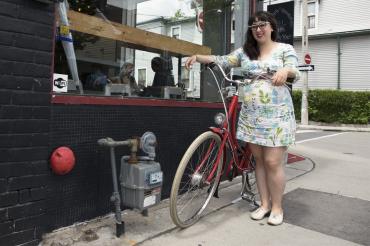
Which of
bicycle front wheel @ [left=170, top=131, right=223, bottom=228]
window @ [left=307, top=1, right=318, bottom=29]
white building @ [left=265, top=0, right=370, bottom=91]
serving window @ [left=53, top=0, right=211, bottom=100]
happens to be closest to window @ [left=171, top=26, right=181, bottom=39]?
serving window @ [left=53, top=0, right=211, bottom=100]

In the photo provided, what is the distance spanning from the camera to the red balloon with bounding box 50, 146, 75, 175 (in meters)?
3.20

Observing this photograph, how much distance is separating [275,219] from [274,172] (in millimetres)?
434

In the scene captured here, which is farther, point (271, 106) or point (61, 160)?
point (271, 106)

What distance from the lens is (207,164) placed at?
371 centimetres

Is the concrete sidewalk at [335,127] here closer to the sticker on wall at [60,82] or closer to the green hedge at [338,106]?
the green hedge at [338,106]

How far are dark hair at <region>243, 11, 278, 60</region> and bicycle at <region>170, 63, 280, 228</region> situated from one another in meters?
0.26

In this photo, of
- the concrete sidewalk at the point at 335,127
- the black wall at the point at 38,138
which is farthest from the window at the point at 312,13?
the black wall at the point at 38,138

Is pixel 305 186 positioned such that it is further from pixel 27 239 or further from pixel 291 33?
pixel 27 239

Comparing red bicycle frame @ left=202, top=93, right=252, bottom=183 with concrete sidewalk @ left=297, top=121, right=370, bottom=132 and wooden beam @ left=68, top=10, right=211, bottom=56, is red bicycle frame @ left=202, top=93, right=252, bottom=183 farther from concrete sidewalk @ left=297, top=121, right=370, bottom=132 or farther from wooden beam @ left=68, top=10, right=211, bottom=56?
concrete sidewalk @ left=297, top=121, right=370, bottom=132

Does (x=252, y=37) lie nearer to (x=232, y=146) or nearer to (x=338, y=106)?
(x=232, y=146)

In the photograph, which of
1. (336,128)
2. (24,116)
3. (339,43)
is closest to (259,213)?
(24,116)

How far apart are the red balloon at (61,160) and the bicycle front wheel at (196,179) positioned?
85cm

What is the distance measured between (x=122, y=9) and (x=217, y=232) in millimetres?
2403

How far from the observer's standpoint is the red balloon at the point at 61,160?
320cm
